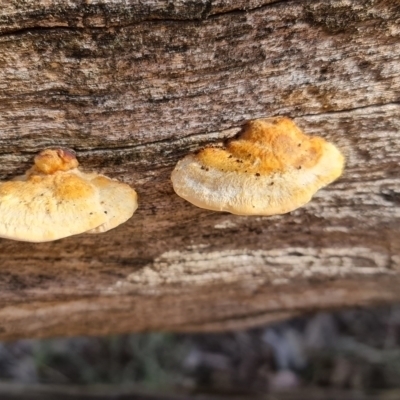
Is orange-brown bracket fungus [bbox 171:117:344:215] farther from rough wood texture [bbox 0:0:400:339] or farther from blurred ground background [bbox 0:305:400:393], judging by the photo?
blurred ground background [bbox 0:305:400:393]

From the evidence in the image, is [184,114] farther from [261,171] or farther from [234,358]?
[234,358]

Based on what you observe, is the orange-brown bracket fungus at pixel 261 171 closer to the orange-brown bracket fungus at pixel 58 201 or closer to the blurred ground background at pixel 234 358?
the orange-brown bracket fungus at pixel 58 201

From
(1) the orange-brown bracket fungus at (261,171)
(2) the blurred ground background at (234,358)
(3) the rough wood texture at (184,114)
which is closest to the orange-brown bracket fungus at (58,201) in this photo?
(3) the rough wood texture at (184,114)

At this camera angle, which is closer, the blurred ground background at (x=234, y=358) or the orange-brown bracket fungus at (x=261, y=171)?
the orange-brown bracket fungus at (x=261, y=171)

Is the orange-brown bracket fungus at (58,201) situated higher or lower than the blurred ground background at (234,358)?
higher

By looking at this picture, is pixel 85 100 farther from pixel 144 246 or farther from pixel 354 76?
pixel 354 76

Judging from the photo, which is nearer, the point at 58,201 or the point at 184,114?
the point at 58,201

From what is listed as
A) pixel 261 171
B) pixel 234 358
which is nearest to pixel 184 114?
pixel 261 171
